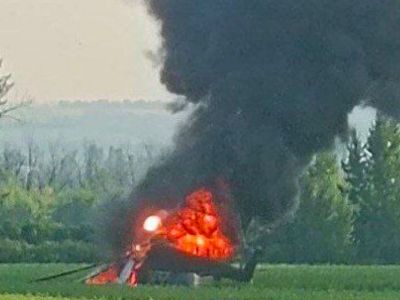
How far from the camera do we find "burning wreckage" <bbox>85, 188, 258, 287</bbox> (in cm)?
4500

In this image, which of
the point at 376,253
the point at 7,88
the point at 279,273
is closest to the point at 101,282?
the point at 279,273

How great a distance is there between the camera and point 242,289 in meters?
41.2

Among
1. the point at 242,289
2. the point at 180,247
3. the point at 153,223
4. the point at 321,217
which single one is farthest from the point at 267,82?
the point at 321,217

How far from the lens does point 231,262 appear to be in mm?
46938

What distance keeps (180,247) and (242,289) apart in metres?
4.87

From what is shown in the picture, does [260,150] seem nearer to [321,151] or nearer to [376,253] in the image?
[321,151]

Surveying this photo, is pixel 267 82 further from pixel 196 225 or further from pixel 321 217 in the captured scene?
pixel 321 217

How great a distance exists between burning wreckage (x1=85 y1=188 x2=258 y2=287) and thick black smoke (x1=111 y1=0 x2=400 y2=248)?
73cm

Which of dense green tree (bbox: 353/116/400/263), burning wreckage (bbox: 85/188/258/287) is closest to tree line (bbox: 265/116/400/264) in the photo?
dense green tree (bbox: 353/116/400/263)

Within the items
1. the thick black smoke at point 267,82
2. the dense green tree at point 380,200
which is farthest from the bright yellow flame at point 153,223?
the dense green tree at point 380,200

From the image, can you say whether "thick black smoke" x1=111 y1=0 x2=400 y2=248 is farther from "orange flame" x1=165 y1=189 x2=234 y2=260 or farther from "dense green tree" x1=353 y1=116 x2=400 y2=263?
"dense green tree" x1=353 y1=116 x2=400 y2=263

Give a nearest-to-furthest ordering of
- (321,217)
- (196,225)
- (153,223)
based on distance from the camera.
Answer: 1. (153,223)
2. (196,225)
3. (321,217)

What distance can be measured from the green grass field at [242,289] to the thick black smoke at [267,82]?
3.47 m

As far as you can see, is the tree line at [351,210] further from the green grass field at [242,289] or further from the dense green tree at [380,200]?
the green grass field at [242,289]
